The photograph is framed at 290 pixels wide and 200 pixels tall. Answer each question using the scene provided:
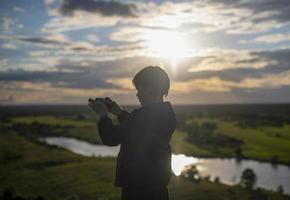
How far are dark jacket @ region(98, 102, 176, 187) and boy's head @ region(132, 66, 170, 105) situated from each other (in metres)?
0.10

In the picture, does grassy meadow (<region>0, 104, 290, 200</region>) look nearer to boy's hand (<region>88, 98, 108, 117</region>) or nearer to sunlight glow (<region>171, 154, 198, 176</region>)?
sunlight glow (<region>171, 154, 198, 176</region>)

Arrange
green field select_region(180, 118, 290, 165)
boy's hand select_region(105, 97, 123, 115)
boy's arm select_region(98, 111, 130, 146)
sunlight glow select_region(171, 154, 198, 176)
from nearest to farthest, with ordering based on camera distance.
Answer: boy's arm select_region(98, 111, 130, 146) → boy's hand select_region(105, 97, 123, 115) → sunlight glow select_region(171, 154, 198, 176) → green field select_region(180, 118, 290, 165)

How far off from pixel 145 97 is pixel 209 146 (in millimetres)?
88473

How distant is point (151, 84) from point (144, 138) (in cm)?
56

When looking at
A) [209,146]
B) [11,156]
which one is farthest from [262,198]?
[209,146]

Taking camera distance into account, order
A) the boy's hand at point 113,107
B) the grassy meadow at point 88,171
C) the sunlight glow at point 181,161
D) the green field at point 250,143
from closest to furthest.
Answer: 1. the boy's hand at point 113,107
2. the grassy meadow at point 88,171
3. the sunlight glow at point 181,161
4. the green field at point 250,143

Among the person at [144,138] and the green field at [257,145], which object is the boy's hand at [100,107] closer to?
the person at [144,138]

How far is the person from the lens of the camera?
16.6ft

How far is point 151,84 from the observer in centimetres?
516

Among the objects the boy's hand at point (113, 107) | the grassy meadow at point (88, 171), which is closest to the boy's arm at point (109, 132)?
the boy's hand at point (113, 107)

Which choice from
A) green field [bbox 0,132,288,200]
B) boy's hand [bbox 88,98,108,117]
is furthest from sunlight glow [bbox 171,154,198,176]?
boy's hand [bbox 88,98,108,117]

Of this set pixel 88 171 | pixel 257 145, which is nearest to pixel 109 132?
pixel 88 171

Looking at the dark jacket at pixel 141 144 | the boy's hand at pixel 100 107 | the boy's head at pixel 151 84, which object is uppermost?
the boy's head at pixel 151 84

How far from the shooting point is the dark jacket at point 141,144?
503cm
